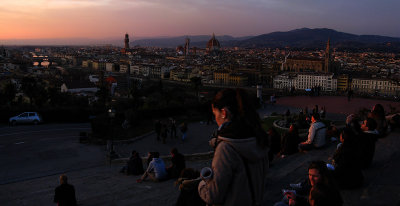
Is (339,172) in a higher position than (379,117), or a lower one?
lower

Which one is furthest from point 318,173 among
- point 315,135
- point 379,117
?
point 379,117

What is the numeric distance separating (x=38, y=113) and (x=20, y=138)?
11.0ft

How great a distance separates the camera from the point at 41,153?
34.8 ft

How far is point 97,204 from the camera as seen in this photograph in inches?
195

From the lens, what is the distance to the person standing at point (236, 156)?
6.38ft

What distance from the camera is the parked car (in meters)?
14.9

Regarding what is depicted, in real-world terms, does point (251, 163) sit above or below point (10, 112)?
above

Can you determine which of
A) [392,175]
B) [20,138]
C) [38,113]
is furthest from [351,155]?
[38,113]

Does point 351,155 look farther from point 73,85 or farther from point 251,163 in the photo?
point 73,85

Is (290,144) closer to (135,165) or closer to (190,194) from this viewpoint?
(135,165)

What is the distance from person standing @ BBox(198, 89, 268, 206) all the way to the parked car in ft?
48.4

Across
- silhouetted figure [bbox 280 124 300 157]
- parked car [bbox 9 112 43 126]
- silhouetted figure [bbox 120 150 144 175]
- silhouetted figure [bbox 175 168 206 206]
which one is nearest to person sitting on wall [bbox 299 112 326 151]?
silhouetted figure [bbox 280 124 300 157]

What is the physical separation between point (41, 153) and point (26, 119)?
203 inches

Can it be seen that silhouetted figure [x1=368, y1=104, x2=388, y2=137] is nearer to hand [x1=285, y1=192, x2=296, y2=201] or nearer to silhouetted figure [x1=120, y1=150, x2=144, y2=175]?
hand [x1=285, y1=192, x2=296, y2=201]
